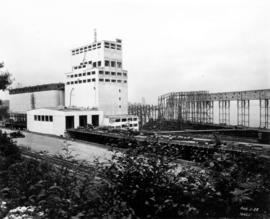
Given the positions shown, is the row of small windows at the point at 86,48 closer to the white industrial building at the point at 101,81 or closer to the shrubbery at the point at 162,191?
the white industrial building at the point at 101,81

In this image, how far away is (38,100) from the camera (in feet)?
230

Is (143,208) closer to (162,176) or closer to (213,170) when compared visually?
(162,176)

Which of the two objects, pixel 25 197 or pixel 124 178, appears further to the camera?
pixel 25 197

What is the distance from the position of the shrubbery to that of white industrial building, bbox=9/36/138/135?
3851 cm

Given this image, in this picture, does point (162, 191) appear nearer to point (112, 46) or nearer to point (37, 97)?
point (112, 46)

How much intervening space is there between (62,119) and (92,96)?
10.3 meters

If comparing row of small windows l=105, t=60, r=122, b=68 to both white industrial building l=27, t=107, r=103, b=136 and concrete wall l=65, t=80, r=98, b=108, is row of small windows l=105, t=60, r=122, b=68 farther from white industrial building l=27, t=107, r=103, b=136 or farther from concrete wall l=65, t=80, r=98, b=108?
white industrial building l=27, t=107, r=103, b=136

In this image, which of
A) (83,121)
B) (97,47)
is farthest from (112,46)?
(83,121)

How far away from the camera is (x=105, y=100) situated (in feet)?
166

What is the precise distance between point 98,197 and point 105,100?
47052mm

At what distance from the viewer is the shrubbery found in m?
3.73

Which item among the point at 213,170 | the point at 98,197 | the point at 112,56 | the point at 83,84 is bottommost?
the point at 98,197

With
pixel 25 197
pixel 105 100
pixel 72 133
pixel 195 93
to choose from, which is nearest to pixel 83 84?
pixel 105 100

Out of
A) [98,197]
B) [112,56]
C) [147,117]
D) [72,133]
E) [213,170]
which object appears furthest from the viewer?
[147,117]
